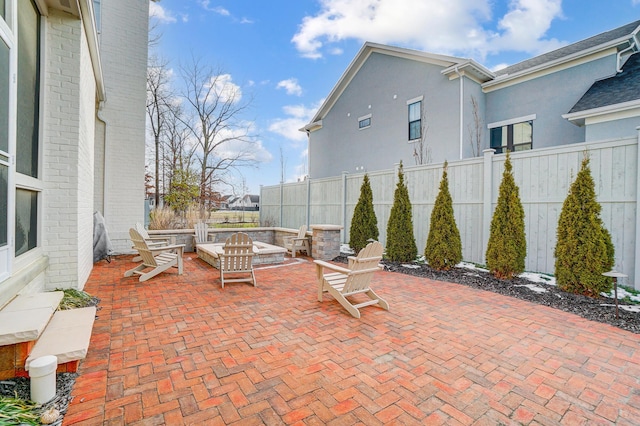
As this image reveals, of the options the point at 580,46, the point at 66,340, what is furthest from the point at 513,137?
the point at 66,340

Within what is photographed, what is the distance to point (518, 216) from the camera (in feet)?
18.2

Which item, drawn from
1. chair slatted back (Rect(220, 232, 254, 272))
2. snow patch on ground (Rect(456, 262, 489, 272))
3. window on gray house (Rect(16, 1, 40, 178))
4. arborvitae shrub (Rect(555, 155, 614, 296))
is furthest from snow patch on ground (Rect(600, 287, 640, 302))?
window on gray house (Rect(16, 1, 40, 178))

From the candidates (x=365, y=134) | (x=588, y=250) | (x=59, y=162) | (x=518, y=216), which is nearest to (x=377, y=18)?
(x=365, y=134)

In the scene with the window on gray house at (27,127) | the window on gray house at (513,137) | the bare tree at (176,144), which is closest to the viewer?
the window on gray house at (27,127)

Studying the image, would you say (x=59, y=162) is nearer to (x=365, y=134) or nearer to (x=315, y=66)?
(x=365, y=134)

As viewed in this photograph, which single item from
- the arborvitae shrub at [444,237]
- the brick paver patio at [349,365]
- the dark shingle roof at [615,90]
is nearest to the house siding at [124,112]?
the brick paver patio at [349,365]

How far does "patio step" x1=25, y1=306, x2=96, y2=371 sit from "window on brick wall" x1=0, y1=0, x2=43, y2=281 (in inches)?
23.6

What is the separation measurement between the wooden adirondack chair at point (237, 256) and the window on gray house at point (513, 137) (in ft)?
31.2

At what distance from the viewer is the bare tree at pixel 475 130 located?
10336 mm

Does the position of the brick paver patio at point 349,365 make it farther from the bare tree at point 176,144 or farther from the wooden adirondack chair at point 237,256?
the bare tree at point 176,144

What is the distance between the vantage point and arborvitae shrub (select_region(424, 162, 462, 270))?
6.33m

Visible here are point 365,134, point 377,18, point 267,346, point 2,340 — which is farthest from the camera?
point 365,134

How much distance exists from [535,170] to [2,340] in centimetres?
775

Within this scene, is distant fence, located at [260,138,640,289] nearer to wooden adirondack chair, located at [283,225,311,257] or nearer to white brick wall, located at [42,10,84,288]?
wooden adirondack chair, located at [283,225,311,257]
